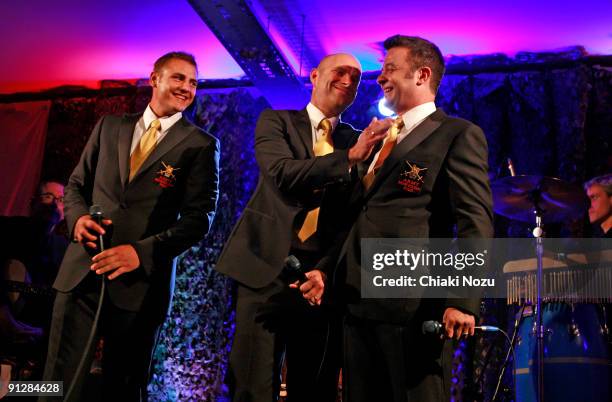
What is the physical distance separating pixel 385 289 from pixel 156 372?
160 inches

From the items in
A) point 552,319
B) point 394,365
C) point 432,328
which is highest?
point 552,319

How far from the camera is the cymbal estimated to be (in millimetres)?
4309

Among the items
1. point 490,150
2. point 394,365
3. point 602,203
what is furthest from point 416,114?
point 490,150

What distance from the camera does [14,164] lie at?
6.89 meters

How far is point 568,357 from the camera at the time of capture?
4.31 metres

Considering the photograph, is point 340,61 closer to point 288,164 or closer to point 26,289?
point 288,164

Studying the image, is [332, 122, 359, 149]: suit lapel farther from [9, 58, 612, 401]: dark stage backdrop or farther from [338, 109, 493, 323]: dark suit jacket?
[9, 58, 612, 401]: dark stage backdrop

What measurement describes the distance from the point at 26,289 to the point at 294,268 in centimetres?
307

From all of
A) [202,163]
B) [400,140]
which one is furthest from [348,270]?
[202,163]

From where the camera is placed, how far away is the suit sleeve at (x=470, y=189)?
2312mm

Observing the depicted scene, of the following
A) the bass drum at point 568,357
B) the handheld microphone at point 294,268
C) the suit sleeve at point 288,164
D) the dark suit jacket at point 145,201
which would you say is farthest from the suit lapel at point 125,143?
the bass drum at point 568,357

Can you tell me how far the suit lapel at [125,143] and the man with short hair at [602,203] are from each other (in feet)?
10.8

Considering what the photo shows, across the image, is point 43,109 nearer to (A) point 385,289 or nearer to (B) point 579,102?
(B) point 579,102

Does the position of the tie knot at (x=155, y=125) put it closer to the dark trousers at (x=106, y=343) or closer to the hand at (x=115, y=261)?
the hand at (x=115, y=261)
